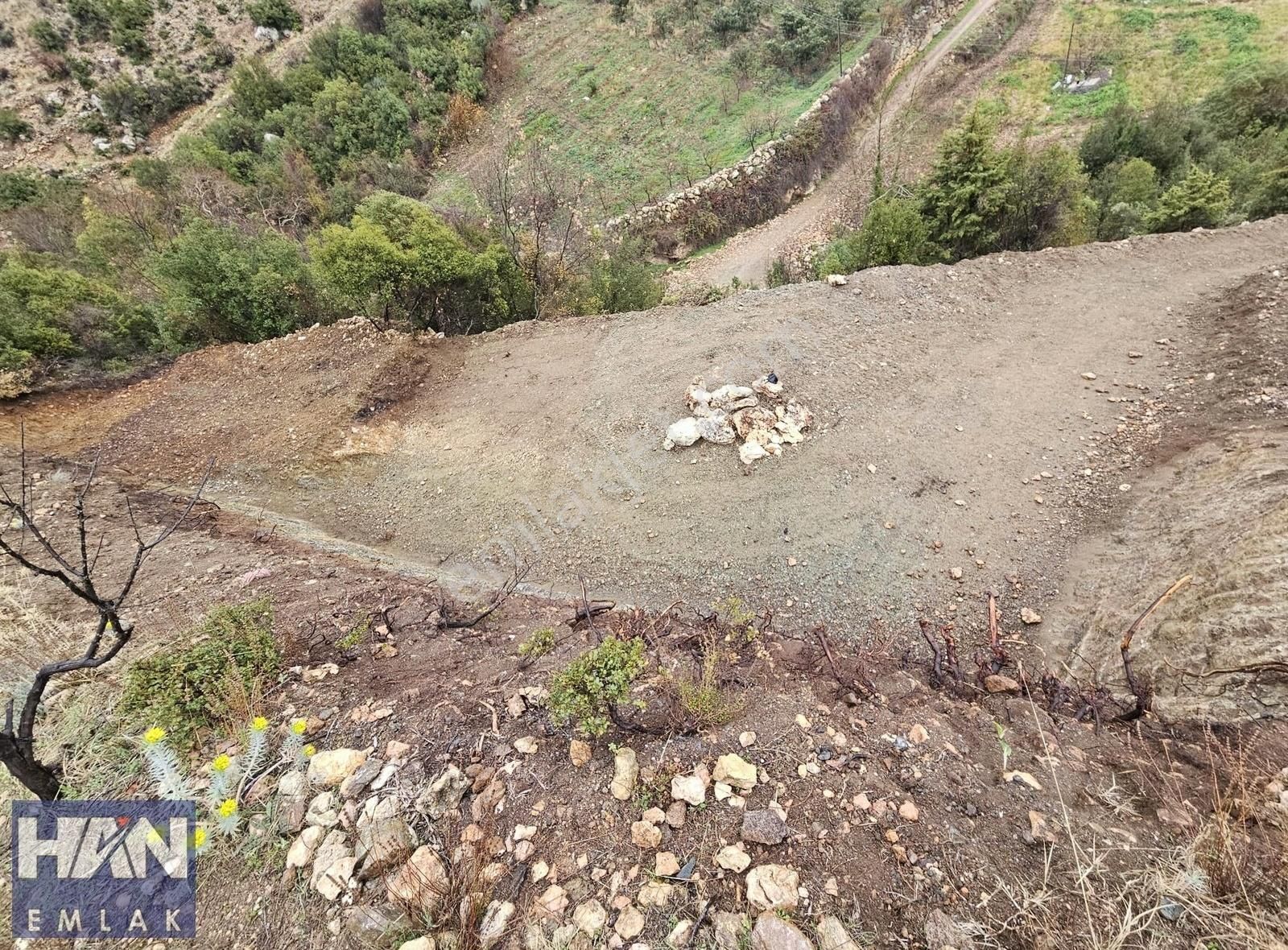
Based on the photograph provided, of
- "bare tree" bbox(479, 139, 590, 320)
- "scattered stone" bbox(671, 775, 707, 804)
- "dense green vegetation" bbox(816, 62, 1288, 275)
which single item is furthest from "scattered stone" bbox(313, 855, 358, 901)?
"dense green vegetation" bbox(816, 62, 1288, 275)

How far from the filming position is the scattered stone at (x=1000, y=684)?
479 cm

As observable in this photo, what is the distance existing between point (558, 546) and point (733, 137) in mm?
22875

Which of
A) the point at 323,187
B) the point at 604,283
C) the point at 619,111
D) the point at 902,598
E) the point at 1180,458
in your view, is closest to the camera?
the point at 902,598

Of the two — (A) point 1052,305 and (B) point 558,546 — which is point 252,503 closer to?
(B) point 558,546

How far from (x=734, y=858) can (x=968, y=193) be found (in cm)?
1357

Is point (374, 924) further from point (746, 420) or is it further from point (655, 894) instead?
point (746, 420)

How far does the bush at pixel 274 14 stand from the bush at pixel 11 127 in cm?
1294

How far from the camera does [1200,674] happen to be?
14.3 feet

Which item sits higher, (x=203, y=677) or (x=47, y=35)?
(x=47, y=35)

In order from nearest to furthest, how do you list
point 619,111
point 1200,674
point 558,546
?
1. point 1200,674
2. point 558,546
3. point 619,111

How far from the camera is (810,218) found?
73.2ft

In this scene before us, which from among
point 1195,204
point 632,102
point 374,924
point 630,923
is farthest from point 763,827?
point 632,102

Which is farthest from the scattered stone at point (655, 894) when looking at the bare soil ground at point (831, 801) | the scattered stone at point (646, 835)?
the scattered stone at point (646, 835)

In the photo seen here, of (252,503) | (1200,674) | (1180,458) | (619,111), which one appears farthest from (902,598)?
(619,111)
